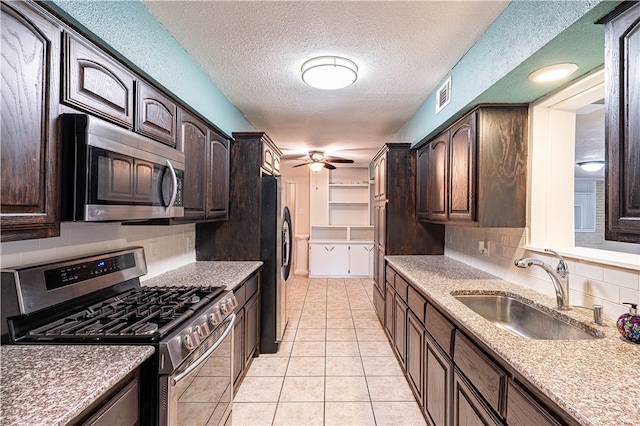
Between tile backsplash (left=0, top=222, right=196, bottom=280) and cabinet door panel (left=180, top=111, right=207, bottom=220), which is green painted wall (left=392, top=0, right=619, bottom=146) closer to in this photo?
cabinet door panel (left=180, top=111, right=207, bottom=220)

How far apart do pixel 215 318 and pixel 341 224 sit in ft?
16.8

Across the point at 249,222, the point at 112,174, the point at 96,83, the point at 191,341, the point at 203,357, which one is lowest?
the point at 203,357

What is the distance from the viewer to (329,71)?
226 centimetres

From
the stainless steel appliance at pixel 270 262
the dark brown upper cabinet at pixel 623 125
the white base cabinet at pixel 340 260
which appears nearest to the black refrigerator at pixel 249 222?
the stainless steel appliance at pixel 270 262

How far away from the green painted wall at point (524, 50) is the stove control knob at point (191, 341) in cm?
202

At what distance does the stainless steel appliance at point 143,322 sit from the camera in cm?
114

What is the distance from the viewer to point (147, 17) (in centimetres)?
177

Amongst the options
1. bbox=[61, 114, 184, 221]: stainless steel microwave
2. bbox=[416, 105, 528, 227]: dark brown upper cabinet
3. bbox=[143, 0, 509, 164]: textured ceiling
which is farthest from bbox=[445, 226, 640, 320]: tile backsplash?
bbox=[61, 114, 184, 221]: stainless steel microwave

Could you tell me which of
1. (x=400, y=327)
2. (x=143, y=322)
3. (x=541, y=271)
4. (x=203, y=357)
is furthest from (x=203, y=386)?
(x=541, y=271)

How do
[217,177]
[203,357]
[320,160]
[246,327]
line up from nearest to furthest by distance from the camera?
[203,357] → [246,327] → [217,177] → [320,160]

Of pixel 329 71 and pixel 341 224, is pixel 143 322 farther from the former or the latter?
pixel 341 224

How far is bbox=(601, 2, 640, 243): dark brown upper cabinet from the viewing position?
95 cm

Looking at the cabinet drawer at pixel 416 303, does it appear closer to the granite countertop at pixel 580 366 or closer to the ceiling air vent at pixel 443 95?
the granite countertop at pixel 580 366

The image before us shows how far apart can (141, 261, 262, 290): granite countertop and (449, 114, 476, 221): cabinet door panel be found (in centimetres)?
175
